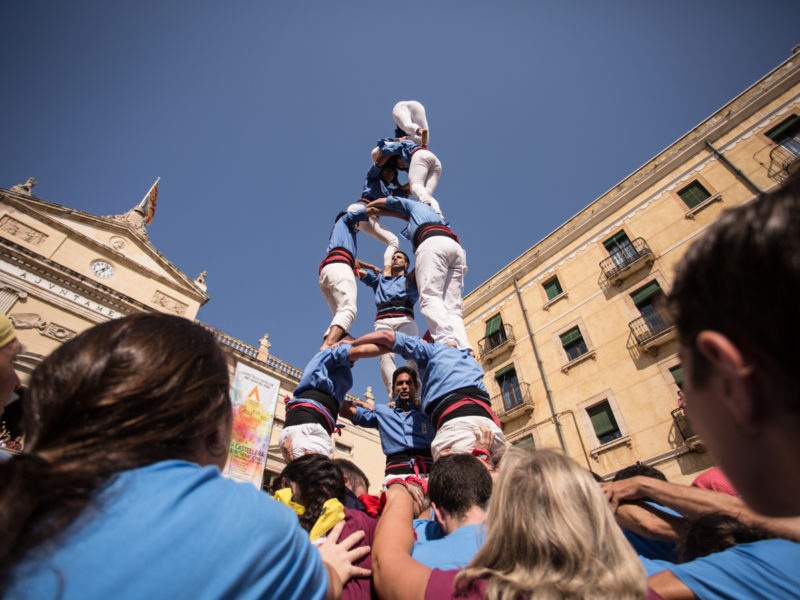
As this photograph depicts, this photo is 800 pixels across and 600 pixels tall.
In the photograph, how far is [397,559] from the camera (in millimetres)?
1560

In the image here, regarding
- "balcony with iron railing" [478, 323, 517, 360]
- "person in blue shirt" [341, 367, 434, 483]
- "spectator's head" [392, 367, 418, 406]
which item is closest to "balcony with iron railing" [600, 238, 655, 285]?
"balcony with iron railing" [478, 323, 517, 360]

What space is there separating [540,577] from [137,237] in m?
28.0

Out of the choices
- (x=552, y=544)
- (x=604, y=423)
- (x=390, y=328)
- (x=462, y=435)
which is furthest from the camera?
(x=604, y=423)

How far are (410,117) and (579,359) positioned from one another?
460 inches

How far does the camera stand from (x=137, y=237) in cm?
2369

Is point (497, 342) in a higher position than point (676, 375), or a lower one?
higher

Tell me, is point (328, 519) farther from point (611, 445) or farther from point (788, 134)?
point (788, 134)

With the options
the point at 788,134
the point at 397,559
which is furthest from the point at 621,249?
the point at 397,559

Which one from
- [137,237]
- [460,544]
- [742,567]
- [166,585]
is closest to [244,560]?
[166,585]

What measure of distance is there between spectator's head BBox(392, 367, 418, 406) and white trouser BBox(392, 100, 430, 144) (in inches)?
169

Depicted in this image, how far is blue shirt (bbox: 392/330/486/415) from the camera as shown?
10.4 feet

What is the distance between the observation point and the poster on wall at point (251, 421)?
16.5 metres

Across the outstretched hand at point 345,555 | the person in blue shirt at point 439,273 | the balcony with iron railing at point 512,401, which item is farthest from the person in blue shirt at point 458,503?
the balcony with iron railing at point 512,401

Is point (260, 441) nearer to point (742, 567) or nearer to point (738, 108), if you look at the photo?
point (742, 567)
